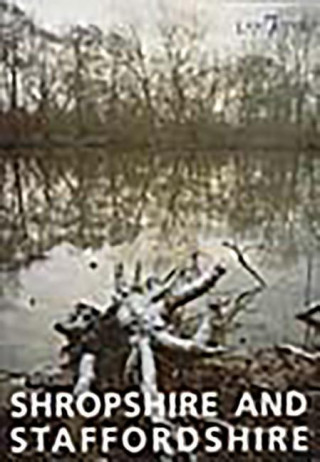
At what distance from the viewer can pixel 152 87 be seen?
1406 mm

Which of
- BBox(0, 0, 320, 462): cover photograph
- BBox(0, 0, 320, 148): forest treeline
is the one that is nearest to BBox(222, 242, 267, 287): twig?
BBox(0, 0, 320, 462): cover photograph

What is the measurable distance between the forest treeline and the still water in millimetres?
33

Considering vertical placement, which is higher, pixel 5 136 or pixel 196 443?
pixel 5 136

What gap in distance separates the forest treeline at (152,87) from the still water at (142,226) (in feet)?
0.11

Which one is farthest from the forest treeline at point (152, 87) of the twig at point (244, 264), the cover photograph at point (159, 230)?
the twig at point (244, 264)

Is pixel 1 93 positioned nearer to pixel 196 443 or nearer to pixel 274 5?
pixel 274 5

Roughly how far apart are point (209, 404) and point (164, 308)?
15cm

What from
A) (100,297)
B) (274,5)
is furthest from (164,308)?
(274,5)

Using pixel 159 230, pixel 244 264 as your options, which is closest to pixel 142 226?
pixel 159 230

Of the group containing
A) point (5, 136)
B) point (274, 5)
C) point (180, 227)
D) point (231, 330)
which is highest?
point (274, 5)

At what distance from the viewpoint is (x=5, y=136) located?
141 centimetres

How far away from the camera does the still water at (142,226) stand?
1.41 m

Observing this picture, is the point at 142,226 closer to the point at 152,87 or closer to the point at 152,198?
the point at 152,198

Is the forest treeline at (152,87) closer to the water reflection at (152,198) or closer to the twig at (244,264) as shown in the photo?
the water reflection at (152,198)
